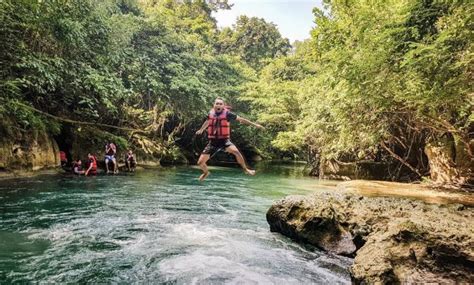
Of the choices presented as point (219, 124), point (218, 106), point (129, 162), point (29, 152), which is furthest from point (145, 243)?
point (129, 162)

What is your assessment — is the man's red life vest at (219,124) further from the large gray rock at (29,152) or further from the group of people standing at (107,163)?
the group of people standing at (107,163)

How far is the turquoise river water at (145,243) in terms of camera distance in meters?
6.12

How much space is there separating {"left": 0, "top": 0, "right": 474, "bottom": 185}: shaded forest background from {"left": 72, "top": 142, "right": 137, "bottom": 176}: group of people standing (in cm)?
88

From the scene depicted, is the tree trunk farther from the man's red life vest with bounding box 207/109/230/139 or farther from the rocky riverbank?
the man's red life vest with bounding box 207/109/230/139

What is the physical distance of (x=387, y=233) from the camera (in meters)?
5.90

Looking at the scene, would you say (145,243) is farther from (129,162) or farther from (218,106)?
(129,162)

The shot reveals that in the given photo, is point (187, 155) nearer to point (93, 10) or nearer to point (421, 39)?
point (93, 10)

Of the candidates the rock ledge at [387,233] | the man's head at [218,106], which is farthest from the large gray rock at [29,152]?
the rock ledge at [387,233]

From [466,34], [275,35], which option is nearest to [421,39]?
[466,34]

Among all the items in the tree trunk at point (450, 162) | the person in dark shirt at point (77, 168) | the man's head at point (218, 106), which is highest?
the man's head at point (218, 106)

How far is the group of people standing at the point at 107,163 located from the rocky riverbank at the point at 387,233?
1216 centimetres

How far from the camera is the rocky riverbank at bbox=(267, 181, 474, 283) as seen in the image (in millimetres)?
5141

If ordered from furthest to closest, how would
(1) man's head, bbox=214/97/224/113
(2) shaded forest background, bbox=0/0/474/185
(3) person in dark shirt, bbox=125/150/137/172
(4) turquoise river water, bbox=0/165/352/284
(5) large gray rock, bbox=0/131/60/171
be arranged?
1. (3) person in dark shirt, bbox=125/150/137/172
2. (5) large gray rock, bbox=0/131/60/171
3. (2) shaded forest background, bbox=0/0/474/185
4. (1) man's head, bbox=214/97/224/113
5. (4) turquoise river water, bbox=0/165/352/284

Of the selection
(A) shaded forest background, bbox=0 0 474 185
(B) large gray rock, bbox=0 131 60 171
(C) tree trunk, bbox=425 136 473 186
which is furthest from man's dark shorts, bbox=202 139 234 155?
(B) large gray rock, bbox=0 131 60 171
